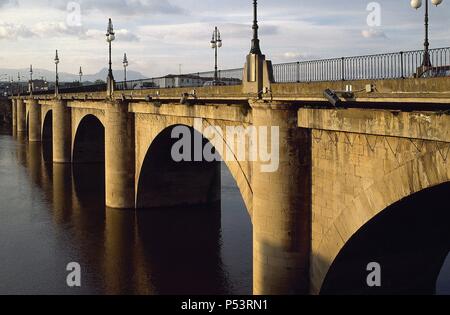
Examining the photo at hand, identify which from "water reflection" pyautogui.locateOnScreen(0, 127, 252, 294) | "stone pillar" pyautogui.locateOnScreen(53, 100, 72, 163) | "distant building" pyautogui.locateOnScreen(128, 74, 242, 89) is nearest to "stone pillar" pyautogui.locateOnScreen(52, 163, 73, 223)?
"water reflection" pyautogui.locateOnScreen(0, 127, 252, 294)

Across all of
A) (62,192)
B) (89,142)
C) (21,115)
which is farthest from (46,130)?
(62,192)

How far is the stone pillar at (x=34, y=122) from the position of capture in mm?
85125

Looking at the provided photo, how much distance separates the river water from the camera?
24359 millimetres

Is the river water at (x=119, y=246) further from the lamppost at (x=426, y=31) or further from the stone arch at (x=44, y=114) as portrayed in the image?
the stone arch at (x=44, y=114)

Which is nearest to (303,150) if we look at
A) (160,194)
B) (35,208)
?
(160,194)

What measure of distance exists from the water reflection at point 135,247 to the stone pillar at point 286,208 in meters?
6.15

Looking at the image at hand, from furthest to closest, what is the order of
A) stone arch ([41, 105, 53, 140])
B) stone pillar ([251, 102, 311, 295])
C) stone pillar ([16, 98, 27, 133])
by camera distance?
stone pillar ([16, 98, 27, 133]), stone arch ([41, 105, 53, 140]), stone pillar ([251, 102, 311, 295])

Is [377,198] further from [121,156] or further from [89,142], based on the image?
[89,142]

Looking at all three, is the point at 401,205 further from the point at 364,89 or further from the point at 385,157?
the point at 364,89

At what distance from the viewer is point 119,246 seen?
3034 centimetres

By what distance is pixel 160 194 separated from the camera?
1473 inches

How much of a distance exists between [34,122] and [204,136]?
6678 centimetres

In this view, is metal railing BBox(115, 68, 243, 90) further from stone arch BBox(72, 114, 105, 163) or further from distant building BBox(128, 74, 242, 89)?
stone arch BBox(72, 114, 105, 163)

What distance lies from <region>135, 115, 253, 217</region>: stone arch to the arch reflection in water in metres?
5.44
